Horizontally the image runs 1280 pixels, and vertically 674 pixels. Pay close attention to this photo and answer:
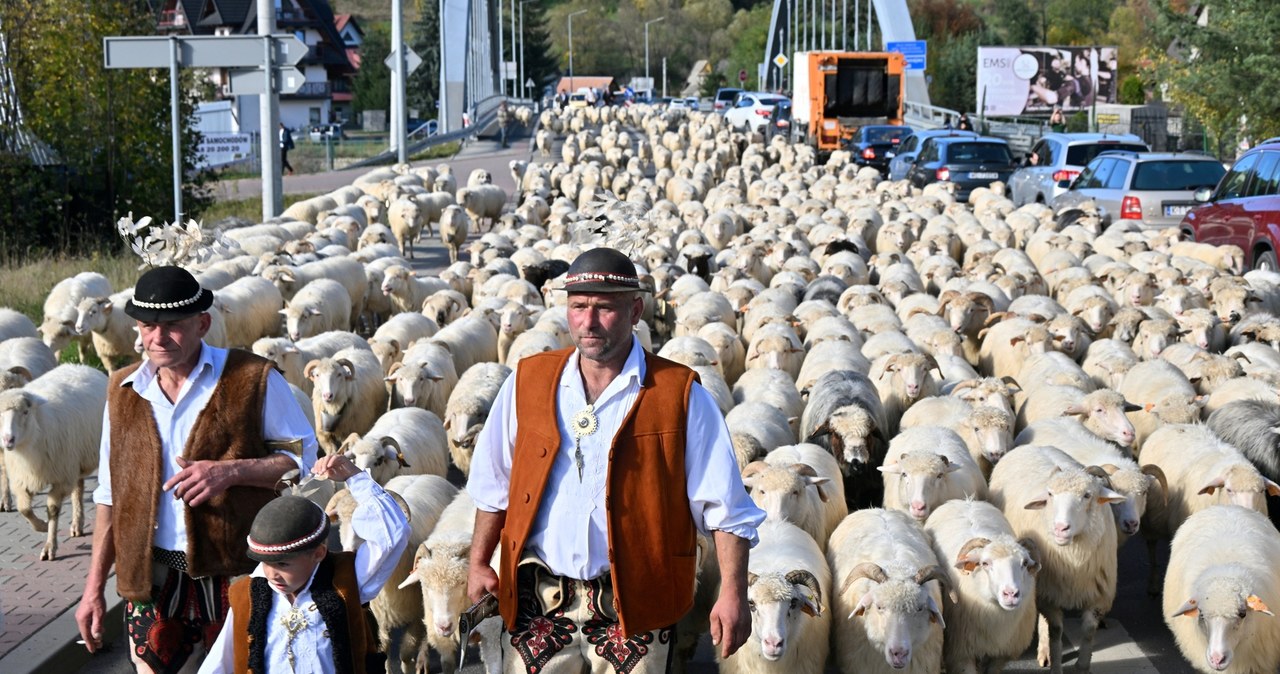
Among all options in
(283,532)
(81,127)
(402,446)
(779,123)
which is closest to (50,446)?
(402,446)

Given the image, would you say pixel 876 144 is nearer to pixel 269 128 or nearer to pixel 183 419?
pixel 269 128

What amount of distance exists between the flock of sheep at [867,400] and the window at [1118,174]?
0.79m

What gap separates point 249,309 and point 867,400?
20.9 ft

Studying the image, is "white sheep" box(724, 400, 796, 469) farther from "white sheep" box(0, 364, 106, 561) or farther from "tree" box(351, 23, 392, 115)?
"tree" box(351, 23, 392, 115)

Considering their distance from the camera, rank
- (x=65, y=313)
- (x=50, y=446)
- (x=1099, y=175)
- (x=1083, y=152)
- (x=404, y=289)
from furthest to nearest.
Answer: (x=1083, y=152) < (x=1099, y=175) < (x=404, y=289) < (x=65, y=313) < (x=50, y=446)

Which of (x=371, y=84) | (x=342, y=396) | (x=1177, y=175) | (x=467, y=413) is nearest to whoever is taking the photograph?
(x=467, y=413)

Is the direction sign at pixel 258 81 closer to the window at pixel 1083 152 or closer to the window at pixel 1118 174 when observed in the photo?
the window at pixel 1118 174

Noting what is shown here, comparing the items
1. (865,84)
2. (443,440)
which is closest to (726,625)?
(443,440)

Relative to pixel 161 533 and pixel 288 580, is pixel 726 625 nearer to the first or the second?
pixel 288 580

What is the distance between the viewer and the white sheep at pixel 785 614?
5.51 m

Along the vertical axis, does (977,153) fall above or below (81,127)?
below

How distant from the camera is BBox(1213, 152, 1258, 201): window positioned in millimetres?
14414

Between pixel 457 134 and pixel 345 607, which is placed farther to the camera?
pixel 457 134

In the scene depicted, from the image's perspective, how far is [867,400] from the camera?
355 inches
